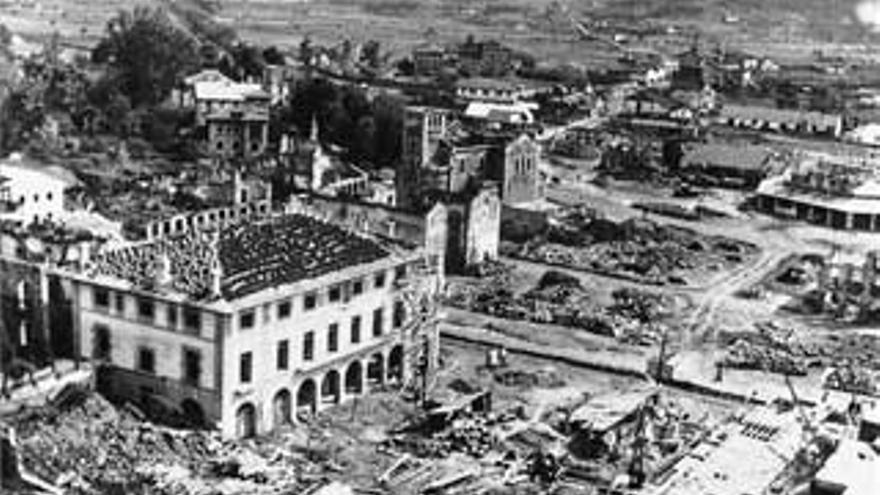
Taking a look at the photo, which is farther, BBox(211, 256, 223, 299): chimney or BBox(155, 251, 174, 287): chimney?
BBox(155, 251, 174, 287): chimney

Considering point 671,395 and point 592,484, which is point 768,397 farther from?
point 592,484

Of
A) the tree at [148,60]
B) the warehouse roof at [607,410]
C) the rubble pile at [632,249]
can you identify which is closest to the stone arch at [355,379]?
the warehouse roof at [607,410]

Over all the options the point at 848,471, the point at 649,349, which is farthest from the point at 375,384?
the point at 848,471

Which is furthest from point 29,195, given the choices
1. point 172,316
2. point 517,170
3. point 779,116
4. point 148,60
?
point 779,116

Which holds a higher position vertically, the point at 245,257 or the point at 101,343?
the point at 245,257

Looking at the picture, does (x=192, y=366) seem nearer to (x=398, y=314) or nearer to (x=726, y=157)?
(x=398, y=314)

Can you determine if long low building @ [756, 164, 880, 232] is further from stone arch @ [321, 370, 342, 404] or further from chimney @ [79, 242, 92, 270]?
chimney @ [79, 242, 92, 270]

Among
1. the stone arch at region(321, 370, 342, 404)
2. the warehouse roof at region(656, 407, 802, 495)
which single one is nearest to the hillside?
the stone arch at region(321, 370, 342, 404)
